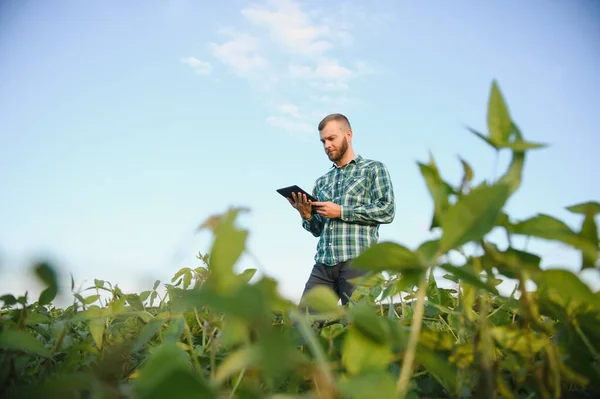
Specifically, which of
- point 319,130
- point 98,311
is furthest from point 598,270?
point 319,130

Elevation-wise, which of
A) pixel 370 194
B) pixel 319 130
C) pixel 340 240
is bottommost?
pixel 340 240

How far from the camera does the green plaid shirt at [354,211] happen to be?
3.94 m

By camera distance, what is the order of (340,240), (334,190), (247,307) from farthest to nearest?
(334,190), (340,240), (247,307)

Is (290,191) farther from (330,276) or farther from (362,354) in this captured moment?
(362,354)

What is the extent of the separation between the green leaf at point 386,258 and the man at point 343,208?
3.29 metres

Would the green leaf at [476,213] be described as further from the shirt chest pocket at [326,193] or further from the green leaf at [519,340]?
the shirt chest pocket at [326,193]

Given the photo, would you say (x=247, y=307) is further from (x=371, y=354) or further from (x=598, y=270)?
(x=598, y=270)

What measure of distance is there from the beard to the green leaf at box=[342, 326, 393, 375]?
426cm

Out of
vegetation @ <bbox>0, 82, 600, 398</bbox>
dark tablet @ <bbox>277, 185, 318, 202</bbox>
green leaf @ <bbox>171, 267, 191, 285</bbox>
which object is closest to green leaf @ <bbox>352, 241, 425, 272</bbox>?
vegetation @ <bbox>0, 82, 600, 398</bbox>

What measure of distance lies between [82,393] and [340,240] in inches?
148

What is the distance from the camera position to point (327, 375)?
0.22m

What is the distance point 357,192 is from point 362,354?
3.97m

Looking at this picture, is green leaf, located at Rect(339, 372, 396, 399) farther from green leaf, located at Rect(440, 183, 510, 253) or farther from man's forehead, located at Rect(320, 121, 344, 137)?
man's forehead, located at Rect(320, 121, 344, 137)

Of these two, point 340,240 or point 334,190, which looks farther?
point 334,190
